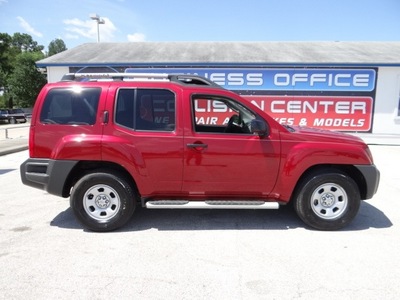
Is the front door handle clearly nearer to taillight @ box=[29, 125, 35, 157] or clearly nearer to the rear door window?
the rear door window

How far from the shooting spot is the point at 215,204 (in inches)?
148

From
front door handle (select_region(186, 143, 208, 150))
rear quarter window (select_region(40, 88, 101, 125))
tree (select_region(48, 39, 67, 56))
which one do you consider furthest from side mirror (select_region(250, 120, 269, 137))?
tree (select_region(48, 39, 67, 56))

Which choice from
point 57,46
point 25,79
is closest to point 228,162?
point 25,79

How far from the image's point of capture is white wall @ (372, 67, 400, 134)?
1132 centimetres

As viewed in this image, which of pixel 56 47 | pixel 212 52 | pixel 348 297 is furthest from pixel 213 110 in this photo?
pixel 56 47

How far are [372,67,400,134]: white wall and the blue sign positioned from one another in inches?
15.3

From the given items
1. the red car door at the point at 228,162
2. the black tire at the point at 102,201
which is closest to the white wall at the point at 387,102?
the red car door at the point at 228,162

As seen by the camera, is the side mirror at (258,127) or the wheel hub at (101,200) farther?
the wheel hub at (101,200)

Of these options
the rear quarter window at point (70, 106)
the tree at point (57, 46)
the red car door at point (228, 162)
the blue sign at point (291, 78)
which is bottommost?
the red car door at point (228, 162)

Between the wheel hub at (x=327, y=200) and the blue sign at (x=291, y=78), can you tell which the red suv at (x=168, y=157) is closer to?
the wheel hub at (x=327, y=200)

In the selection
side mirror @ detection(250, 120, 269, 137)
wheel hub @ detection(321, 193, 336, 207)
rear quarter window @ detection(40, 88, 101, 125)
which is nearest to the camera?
side mirror @ detection(250, 120, 269, 137)

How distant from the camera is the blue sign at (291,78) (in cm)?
1134

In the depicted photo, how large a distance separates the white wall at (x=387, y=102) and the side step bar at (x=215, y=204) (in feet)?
33.2

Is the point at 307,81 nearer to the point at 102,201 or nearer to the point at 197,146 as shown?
the point at 197,146
